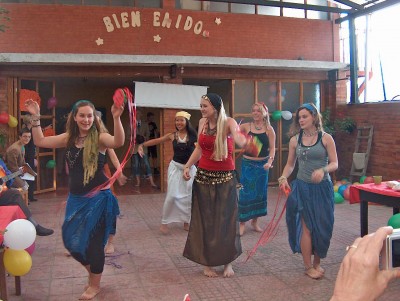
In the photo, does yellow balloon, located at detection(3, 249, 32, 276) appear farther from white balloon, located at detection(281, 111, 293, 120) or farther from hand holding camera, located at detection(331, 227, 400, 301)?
white balloon, located at detection(281, 111, 293, 120)

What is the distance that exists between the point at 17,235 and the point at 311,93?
29.6ft

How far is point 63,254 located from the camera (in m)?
5.47

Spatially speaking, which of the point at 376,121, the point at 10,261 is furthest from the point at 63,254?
the point at 376,121

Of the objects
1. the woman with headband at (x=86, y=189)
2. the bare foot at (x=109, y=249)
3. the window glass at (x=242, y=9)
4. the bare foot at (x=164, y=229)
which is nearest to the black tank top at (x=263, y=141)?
the bare foot at (x=164, y=229)

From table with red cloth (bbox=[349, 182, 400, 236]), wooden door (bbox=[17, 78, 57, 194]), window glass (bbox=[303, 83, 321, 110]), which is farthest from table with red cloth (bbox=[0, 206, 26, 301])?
window glass (bbox=[303, 83, 321, 110])

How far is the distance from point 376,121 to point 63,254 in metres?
7.27

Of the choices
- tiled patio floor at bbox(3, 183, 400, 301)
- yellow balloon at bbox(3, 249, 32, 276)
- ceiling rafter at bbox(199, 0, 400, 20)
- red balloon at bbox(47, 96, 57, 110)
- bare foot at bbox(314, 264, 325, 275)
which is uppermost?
ceiling rafter at bbox(199, 0, 400, 20)

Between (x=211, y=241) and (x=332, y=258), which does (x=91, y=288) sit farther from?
(x=332, y=258)

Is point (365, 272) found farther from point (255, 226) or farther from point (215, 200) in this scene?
point (255, 226)

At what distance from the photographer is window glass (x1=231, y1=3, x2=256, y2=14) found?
406 inches

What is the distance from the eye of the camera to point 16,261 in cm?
362

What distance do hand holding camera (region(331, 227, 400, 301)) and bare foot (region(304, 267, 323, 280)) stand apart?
3.44m

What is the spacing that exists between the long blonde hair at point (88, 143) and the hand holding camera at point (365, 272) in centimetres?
305

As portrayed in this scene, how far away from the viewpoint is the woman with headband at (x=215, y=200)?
4.58m
